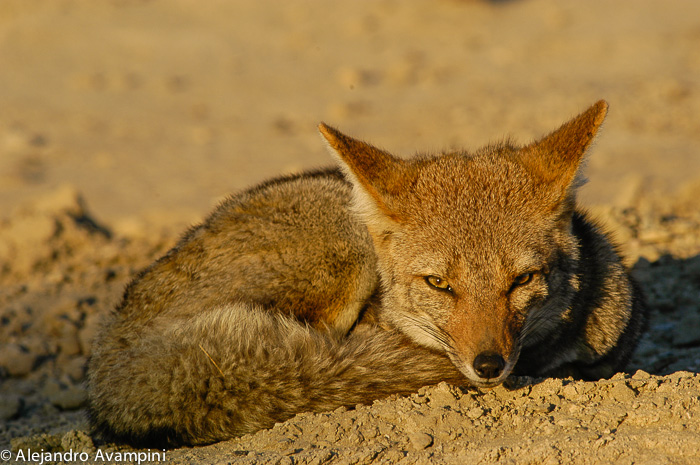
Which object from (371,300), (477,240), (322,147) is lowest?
(371,300)

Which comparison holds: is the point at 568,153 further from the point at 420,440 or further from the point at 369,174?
the point at 420,440

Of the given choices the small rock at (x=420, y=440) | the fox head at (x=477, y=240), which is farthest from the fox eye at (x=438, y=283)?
the small rock at (x=420, y=440)

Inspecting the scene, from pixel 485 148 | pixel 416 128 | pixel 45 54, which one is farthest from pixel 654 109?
pixel 45 54

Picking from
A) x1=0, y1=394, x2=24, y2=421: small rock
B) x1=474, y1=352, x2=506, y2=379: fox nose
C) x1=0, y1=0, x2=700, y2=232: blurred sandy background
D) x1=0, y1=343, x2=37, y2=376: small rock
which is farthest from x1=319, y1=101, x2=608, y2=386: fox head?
x1=0, y1=0, x2=700, y2=232: blurred sandy background

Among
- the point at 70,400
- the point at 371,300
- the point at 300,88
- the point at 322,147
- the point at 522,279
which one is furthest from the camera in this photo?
the point at 300,88

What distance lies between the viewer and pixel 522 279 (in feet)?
12.5

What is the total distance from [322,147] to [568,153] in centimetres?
736

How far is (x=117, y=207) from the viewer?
9.56 metres

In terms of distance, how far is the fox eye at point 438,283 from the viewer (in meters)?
3.86

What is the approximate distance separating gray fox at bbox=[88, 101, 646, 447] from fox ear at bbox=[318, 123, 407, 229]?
11mm

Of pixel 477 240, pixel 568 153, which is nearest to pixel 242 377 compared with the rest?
pixel 477 240

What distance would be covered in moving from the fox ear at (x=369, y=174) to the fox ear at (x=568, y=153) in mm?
756

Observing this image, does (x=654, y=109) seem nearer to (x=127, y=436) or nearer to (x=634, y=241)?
(x=634, y=241)

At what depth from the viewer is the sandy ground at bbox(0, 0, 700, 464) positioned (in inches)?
143
